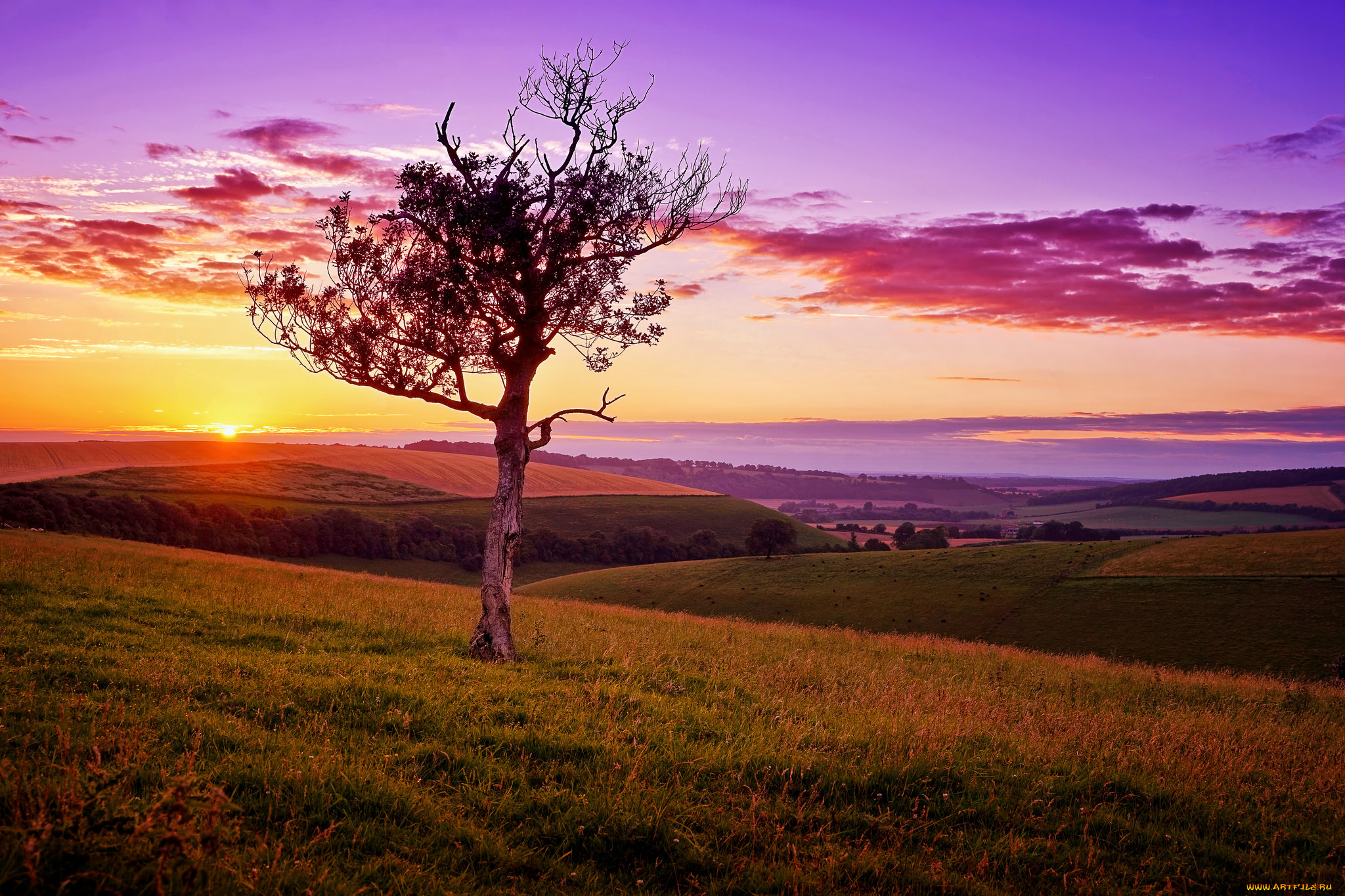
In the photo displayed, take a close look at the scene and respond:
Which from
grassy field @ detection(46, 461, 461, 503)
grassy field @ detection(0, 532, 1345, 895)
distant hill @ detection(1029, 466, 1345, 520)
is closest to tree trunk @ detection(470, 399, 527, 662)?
grassy field @ detection(0, 532, 1345, 895)

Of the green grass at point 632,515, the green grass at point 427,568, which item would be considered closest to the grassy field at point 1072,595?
the green grass at point 427,568

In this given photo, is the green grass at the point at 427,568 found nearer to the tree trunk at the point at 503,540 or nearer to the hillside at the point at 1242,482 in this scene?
the tree trunk at the point at 503,540

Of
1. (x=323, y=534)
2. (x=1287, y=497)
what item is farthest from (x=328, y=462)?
(x=1287, y=497)

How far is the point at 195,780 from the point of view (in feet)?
15.8

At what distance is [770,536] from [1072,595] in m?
36.6

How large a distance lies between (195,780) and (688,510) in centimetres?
13333

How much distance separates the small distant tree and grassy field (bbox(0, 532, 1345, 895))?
2853 inches

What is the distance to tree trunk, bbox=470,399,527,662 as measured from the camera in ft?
44.2

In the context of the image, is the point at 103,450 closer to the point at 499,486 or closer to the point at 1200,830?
the point at 499,486

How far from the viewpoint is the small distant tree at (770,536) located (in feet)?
282

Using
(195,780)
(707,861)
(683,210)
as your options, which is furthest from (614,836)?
(683,210)

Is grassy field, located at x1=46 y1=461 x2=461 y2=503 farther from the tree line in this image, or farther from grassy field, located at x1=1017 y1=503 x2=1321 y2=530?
grassy field, located at x1=1017 y1=503 x2=1321 y2=530

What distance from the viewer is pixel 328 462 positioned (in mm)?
130750

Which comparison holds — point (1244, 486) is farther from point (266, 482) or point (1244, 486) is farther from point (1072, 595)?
point (266, 482)
